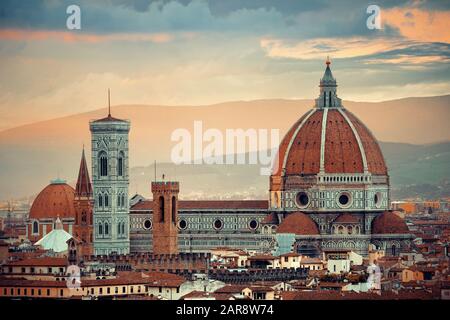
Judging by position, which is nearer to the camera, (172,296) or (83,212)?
(172,296)

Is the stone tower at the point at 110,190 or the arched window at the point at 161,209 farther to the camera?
the stone tower at the point at 110,190

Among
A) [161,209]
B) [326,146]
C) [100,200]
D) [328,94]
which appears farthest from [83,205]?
[328,94]

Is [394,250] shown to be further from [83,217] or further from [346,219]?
[83,217]

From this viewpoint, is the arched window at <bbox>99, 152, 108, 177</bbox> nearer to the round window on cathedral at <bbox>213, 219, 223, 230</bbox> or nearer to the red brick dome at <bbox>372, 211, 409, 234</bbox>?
the round window on cathedral at <bbox>213, 219, 223, 230</bbox>

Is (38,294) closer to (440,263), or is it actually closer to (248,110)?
(248,110)

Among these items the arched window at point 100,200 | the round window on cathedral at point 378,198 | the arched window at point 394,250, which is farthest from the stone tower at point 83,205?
the arched window at point 394,250

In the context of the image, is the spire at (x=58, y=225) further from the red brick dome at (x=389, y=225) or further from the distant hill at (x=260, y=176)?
the red brick dome at (x=389, y=225)
